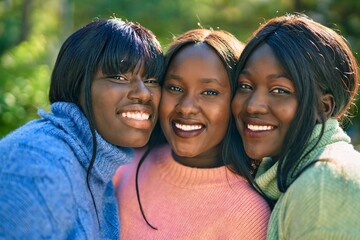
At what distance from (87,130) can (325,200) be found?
118 centimetres

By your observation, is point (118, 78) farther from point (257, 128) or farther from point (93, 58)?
point (257, 128)

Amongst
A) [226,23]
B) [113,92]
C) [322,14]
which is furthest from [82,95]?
[226,23]

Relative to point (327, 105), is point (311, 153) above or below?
below

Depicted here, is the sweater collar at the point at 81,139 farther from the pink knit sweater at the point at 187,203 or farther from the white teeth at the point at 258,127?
the white teeth at the point at 258,127

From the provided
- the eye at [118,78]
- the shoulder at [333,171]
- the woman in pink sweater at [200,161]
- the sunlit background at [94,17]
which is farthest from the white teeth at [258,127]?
the sunlit background at [94,17]

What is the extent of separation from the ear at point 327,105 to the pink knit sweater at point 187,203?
0.54 meters

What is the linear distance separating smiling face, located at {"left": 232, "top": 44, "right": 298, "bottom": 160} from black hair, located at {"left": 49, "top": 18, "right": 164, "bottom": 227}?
1.69 ft

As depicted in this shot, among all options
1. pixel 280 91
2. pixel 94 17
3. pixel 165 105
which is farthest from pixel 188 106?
pixel 94 17

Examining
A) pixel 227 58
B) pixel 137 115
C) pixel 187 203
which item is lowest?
pixel 187 203

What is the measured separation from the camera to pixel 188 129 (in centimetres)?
321

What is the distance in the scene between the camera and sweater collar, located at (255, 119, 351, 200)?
2.71 meters

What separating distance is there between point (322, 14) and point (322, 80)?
8.62 m

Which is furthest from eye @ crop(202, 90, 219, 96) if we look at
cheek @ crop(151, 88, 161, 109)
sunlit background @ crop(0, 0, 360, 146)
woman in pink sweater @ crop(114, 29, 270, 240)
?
sunlit background @ crop(0, 0, 360, 146)

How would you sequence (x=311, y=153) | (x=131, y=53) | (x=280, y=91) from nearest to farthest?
1. (x=311, y=153)
2. (x=280, y=91)
3. (x=131, y=53)
